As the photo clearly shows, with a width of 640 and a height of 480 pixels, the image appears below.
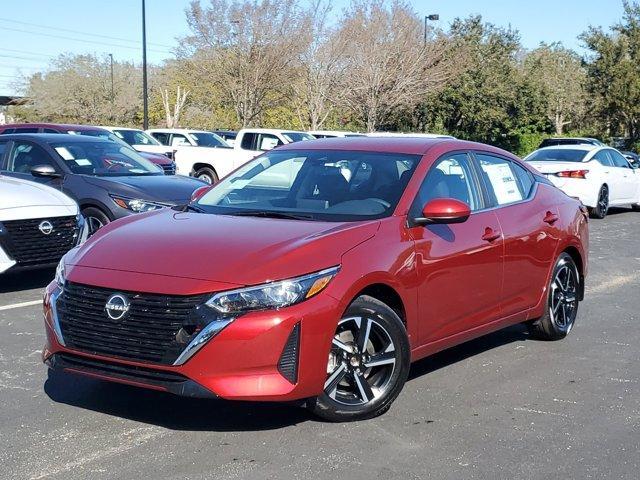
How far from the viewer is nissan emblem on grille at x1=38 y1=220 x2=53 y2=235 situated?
892 cm

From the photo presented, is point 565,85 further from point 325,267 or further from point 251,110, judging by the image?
point 325,267

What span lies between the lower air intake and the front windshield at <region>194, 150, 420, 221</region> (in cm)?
110

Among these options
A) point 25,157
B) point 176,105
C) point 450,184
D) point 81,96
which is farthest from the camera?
point 81,96

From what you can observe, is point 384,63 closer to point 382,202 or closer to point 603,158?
point 603,158

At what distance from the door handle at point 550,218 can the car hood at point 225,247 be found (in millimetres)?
2108

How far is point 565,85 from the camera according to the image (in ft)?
189

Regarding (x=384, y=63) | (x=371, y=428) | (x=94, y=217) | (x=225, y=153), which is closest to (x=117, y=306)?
(x=371, y=428)

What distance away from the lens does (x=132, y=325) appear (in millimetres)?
4660

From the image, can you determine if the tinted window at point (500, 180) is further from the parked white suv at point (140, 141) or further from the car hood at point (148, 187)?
the parked white suv at point (140, 141)

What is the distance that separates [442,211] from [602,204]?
14410mm

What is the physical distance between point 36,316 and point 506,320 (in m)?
4.08

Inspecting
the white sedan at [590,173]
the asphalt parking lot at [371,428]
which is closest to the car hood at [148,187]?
the asphalt parking lot at [371,428]

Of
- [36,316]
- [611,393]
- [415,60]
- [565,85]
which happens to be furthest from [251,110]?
[611,393]

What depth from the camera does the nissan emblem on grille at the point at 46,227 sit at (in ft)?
29.3
